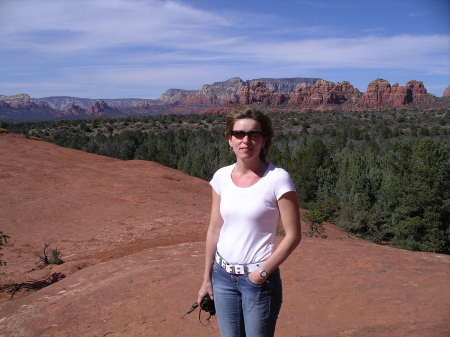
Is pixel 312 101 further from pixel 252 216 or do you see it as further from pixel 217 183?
pixel 252 216

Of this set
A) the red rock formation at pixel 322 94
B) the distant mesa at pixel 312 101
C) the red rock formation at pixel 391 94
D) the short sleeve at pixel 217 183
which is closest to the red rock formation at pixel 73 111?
the distant mesa at pixel 312 101

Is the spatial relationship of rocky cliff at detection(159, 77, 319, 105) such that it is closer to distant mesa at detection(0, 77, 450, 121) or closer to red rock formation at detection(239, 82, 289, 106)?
distant mesa at detection(0, 77, 450, 121)

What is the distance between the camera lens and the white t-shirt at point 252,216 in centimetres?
236

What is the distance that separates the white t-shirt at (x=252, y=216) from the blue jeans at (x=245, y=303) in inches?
5.5

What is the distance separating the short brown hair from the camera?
8.44 ft

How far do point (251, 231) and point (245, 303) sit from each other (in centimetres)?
46

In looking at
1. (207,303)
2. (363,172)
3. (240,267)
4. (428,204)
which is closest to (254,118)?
(240,267)

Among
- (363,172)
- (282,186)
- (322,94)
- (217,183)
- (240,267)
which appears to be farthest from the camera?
(322,94)

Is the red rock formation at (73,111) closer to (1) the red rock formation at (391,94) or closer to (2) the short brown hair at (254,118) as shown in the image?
(1) the red rock formation at (391,94)

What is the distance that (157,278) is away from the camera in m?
6.80

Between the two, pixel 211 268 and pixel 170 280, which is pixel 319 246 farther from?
pixel 211 268

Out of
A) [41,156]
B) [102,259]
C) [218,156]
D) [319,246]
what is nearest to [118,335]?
[102,259]

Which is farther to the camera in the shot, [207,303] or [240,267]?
[207,303]

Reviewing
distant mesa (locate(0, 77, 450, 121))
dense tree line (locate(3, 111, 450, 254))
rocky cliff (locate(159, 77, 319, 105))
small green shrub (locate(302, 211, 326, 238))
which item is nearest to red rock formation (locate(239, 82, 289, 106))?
distant mesa (locate(0, 77, 450, 121))
